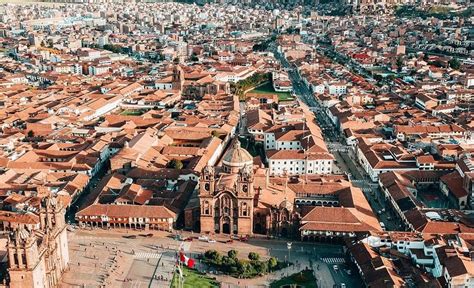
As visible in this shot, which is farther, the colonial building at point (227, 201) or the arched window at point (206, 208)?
the arched window at point (206, 208)

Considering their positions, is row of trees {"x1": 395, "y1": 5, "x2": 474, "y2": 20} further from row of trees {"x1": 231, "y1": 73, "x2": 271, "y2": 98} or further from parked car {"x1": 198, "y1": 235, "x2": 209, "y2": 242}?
parked car {"x1": 198, "y1": 235, "x2": 209, "y2": 242}

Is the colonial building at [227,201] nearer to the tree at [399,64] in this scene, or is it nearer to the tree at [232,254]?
the tree at [232,254]

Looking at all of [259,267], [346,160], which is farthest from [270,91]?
[259,267]

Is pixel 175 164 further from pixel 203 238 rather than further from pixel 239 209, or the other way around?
pixel 239 209

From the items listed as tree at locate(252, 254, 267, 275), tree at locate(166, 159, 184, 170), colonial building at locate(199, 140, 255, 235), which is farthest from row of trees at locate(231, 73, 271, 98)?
tree at locate(252, 254, 267, 275)

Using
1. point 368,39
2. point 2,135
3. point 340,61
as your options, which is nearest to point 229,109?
point 2,135

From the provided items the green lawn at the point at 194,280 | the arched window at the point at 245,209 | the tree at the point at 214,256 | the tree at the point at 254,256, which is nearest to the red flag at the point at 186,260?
the green lawn at the point at 194,280
